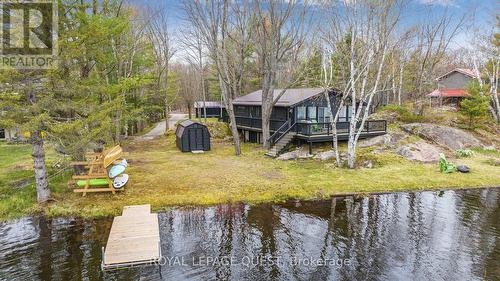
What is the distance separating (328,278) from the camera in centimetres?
826

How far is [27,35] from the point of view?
38.9 feet

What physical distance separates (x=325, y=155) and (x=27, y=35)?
17.4 meters

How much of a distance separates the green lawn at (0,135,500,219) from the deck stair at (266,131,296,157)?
826 millimetres

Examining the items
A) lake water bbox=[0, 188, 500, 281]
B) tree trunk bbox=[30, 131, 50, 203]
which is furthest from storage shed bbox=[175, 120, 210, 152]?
lake water bbox=[0, 188, 500, 281]

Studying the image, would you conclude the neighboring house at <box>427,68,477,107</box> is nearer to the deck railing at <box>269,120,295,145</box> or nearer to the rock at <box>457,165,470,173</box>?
the rock at <box>457,165,470,173</box>

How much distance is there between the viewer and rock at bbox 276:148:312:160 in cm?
2170

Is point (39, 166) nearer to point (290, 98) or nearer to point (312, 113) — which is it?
point (290, 98)

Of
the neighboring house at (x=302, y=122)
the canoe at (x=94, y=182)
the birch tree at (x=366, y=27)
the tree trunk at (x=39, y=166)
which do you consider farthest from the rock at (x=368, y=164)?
the tree trunk at (x=39, y=166)

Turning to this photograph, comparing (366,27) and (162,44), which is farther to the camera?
(162,44)

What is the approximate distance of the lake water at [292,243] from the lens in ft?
27.7

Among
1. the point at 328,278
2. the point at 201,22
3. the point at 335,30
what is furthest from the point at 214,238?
the point at 201,22

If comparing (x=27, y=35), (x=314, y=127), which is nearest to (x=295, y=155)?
(x=314, y=127)

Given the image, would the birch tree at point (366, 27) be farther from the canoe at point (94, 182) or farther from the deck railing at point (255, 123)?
the canoe at point (94, 182)

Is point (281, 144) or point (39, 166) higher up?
point (39, 166)
